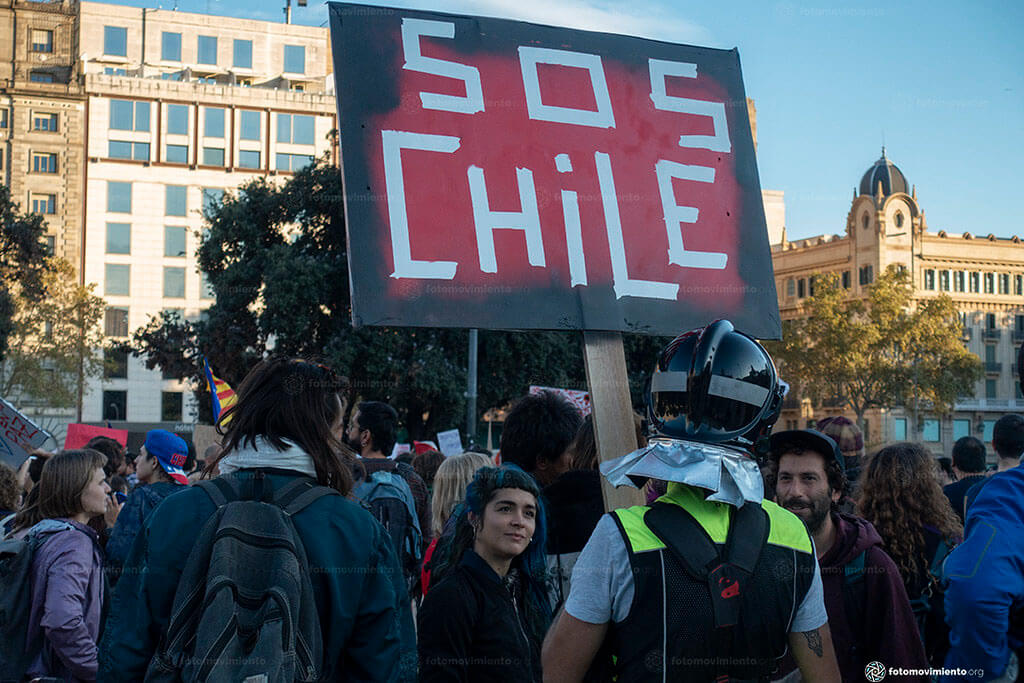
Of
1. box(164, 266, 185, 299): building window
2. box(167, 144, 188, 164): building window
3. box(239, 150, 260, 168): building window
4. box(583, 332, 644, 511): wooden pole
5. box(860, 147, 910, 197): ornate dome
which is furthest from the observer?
box(860, 147, 910, 197): ornate dome

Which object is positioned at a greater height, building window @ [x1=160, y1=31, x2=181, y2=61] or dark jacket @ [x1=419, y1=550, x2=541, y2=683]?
building window @ [x1=160, y1=31, x2=181, y2=61]

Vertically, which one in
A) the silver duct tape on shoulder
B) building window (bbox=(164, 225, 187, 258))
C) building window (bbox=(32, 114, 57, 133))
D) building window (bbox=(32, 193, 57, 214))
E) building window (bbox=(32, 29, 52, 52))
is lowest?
the silver duct tape on shoulder

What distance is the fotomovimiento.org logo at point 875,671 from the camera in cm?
344

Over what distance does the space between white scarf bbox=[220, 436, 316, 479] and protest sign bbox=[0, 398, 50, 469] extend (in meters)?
5.45

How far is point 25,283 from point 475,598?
32586mm

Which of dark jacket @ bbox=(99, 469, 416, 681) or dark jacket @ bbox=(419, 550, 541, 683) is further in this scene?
dark jacket @ bbox=(419, 550, 541, 683)

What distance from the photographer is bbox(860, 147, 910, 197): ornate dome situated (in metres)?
77.6

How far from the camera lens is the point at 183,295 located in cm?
6234

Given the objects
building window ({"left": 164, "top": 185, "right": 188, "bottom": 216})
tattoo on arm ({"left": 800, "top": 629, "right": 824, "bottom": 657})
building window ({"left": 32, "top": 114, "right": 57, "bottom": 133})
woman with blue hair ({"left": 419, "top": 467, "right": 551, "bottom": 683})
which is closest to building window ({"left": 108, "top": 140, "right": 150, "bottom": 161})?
building window ({"left": 164, "top": 185, "right": 188, "bottom": 216})

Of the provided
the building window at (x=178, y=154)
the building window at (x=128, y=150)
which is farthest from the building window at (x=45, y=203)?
the building window at (x=178, y=154)

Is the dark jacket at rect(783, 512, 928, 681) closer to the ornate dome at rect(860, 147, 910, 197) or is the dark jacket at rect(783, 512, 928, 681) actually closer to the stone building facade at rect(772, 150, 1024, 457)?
the stone building facade at rect(772, 150, 1024, 457)

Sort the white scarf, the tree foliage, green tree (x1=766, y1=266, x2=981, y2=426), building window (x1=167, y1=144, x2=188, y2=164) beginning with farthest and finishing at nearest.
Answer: building window (x1=167, y1=144, x2=188, y2=164), green tree (x1=766, y1=266, x2=981, y2=426), the tree foliage, the white scarf

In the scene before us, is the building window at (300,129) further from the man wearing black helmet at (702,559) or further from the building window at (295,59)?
the man wearing black helmet at (702,559)

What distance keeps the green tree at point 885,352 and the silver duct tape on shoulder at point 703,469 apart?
5500 cm
